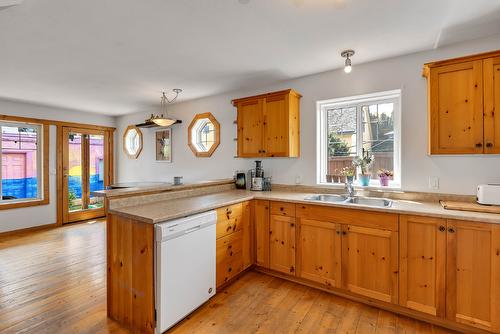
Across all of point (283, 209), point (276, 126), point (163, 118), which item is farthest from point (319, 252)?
point (163, 118)

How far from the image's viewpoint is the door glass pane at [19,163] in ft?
14.1

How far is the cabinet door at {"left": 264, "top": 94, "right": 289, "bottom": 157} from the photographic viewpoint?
9.84 feet

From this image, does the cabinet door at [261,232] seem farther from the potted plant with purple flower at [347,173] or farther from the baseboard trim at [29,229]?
the baseboard trim at [29,229]

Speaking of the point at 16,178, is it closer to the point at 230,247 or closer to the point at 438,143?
the point at 230,247

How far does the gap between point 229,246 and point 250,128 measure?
1.56m

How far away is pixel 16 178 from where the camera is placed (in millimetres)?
4422

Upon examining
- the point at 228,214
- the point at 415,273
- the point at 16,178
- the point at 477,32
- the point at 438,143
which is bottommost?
the point at 415,273

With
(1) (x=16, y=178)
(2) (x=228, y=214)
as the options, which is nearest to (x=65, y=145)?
(1) (x=16, y=178)

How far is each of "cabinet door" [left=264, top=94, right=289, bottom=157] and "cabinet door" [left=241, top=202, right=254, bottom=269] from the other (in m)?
0.77

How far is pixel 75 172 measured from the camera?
16.8ft

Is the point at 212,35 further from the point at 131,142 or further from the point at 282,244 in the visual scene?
the point at 131,142

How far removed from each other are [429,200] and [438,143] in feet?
2.03


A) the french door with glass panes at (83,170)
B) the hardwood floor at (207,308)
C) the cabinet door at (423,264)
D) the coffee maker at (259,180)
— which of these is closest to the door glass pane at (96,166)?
the french door with glass panes at (83,170)

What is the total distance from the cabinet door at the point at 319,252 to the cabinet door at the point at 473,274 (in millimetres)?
839
